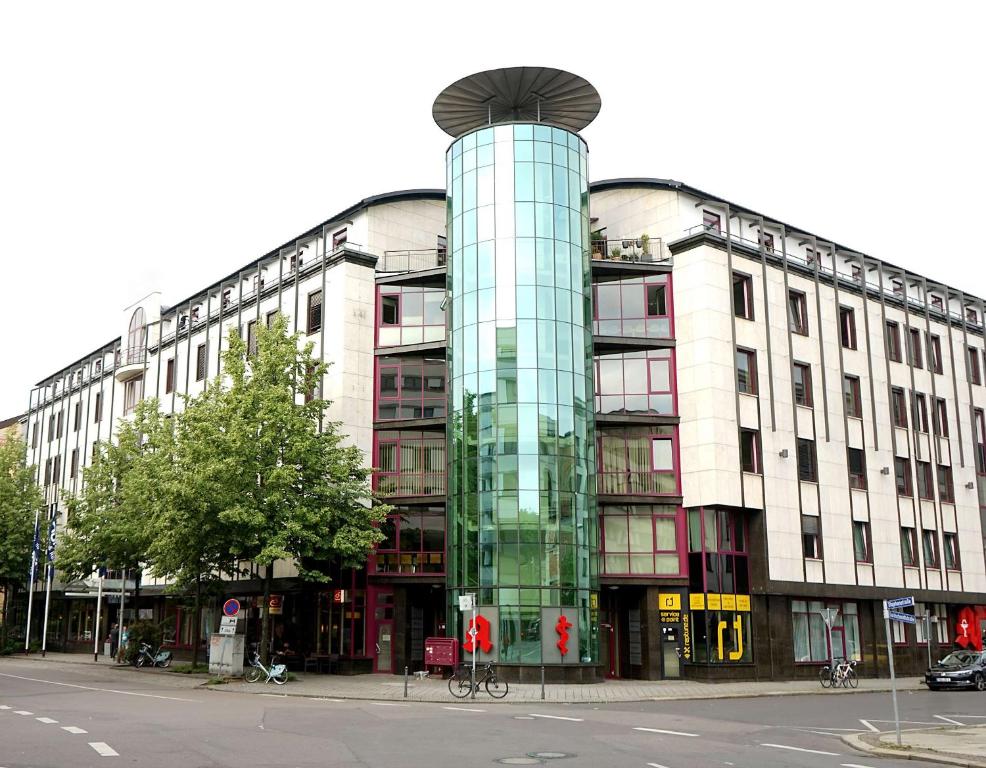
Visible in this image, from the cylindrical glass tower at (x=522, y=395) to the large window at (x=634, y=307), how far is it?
2.51m

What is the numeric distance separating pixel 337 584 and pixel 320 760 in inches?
1040

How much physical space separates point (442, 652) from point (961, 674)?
17660 mm

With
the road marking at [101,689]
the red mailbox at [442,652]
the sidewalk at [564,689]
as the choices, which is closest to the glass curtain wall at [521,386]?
the red mailbox at [442,652]

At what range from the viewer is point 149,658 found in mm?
43625

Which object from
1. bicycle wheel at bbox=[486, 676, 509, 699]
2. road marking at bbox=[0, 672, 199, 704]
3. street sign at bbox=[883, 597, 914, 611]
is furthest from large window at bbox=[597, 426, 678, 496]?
street sign at bbox=[883, 597, 914, 611]

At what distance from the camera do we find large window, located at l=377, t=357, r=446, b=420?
42.1 m

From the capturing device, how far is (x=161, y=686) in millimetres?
32812

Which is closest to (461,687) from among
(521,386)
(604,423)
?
(521,386)

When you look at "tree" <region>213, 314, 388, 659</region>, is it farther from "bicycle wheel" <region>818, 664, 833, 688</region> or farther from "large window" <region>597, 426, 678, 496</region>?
"bicycle wheel" <region>818, 664, 833, 688</region>

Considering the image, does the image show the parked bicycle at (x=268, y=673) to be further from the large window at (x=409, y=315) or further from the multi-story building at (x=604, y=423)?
the large window at (x=409, y=315)

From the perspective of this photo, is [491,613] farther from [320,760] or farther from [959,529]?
[959,529]

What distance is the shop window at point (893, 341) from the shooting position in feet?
157

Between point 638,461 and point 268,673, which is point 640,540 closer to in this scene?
point 638,461

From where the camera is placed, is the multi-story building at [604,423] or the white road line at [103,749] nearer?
the white road line at [103,749]
